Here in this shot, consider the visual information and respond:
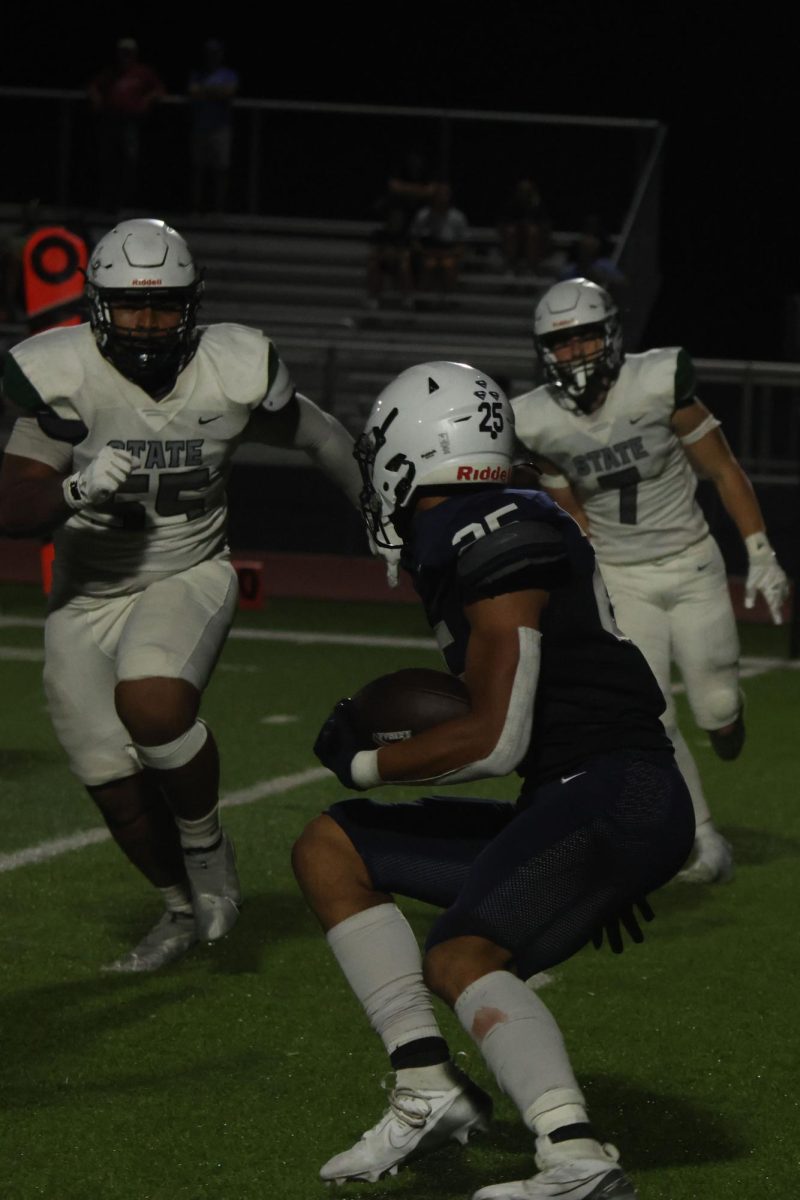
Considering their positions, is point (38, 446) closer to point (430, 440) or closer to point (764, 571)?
point (430, 440)

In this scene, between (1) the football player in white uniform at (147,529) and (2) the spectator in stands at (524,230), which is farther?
(2) the spectator in stands at (524,230)

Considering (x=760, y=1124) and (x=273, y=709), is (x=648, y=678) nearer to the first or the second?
(x=760, y=1124)

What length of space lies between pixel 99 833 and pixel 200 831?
1422 mm

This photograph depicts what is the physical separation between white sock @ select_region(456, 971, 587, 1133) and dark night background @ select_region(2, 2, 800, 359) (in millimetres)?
15197

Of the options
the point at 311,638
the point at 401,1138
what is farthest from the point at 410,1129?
the point at 311,638

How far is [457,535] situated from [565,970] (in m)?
1.74

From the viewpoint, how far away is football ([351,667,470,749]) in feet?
10.7

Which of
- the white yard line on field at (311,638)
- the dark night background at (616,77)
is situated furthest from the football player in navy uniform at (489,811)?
the dark night background at (616,77)

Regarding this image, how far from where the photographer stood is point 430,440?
334cm

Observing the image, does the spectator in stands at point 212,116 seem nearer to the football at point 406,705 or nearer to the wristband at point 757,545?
the wristband at point 757,545

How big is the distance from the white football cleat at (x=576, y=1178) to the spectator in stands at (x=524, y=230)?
536 inches

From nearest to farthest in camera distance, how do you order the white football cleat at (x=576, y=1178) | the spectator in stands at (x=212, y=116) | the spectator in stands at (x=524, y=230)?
the white football cleat at (x=576, y=1178), the spectator in stands at (x=524, y=230), the spectator in stands at (x=212, y=116)

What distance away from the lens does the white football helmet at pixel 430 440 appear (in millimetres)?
A: 3344

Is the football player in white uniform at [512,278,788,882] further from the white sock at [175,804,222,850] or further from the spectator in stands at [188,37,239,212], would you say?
the spectator in stands at [188,37,239,212]
